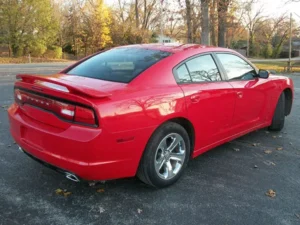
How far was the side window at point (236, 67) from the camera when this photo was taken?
13.7 feet

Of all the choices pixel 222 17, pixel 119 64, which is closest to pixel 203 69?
pixel 119 64

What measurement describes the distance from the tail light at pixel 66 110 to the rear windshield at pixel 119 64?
0.63 m

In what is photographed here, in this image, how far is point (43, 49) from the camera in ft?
114

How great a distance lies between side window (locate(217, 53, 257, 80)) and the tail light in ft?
7.05

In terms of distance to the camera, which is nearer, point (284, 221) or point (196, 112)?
point (284, 221)

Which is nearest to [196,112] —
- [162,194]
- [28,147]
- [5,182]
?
[162,194]

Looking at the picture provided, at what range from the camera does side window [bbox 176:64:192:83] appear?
11.3ft

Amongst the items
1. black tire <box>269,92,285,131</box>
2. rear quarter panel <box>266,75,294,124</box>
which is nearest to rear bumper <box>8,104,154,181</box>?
rear quarter panel <box>266,75,294,124</box>

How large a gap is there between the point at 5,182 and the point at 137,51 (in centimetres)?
207

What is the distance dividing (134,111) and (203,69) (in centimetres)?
133

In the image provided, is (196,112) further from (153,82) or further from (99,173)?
(99,173)

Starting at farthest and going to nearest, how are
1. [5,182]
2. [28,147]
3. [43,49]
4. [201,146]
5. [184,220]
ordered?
[43,49], [201,146], [5,182], [28,147], [184,220]

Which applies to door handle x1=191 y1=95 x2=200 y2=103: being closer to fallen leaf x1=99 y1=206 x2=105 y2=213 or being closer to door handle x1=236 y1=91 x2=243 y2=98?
door handle x1=236 y1=91 x2=243 y2=98

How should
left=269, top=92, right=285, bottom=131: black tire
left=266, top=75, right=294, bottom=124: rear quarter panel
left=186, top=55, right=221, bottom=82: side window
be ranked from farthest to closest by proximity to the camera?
left=269, top=92, right=285, bottom=131: black tire < left=266, top=75, right=294, bottom=124: rear quarter panel < left=186, top=55, right=221, bottom=82: side window
